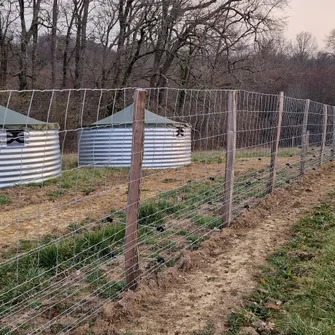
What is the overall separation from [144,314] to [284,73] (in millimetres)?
28876

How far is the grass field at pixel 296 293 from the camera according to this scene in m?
2.90

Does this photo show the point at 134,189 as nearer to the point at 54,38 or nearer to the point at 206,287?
the point at 206,287

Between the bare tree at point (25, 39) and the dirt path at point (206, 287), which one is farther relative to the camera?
the bare tree at point (25, 39)

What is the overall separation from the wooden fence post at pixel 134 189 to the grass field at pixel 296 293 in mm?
878

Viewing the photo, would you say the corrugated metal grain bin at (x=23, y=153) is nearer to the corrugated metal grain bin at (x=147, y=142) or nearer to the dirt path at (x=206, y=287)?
the corrugated metal grain bin at (x=147, y=142)

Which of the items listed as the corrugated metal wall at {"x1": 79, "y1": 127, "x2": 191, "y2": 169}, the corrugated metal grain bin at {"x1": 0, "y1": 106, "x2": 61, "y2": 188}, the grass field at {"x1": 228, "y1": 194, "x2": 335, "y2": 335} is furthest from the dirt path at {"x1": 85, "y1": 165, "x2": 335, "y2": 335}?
the corrugated metal wall at {"x1": 79, "y1": 127, "x2": 191, "y2": 169}

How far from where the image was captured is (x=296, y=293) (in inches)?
134

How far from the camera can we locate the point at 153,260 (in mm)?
4059

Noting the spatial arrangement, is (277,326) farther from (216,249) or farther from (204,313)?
(216,249)

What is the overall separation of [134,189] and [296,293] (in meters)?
1.54

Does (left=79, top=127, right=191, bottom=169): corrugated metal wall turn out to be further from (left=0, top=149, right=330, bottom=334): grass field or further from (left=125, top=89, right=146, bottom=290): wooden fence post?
(left=125, top=89, right=146, bottom=290): wooden fence post

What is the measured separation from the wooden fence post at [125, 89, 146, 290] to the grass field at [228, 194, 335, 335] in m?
0.88

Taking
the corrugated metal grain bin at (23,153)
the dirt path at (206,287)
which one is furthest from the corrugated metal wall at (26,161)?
the dirt path at (206,287)

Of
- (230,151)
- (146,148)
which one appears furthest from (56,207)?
(146,148)
